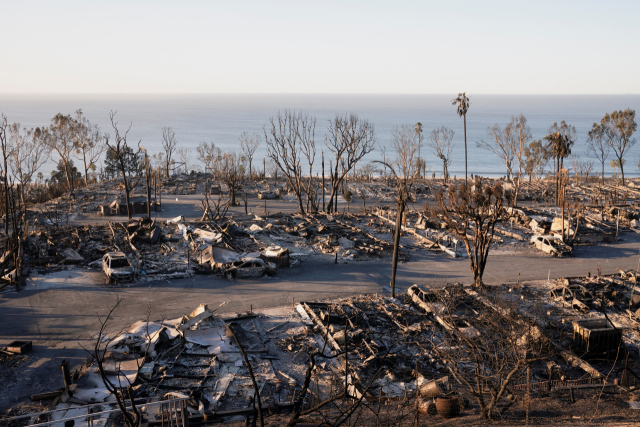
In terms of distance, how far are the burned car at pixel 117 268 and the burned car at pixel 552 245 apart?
25.3 m

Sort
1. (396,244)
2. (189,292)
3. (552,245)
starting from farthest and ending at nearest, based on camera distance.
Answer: (552,245)
(189,292)
(396,244)

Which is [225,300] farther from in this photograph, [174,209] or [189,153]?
[189,153]

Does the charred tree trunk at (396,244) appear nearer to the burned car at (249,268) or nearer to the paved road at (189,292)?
the paved road at (189,292)

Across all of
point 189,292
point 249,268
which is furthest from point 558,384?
point 189,292

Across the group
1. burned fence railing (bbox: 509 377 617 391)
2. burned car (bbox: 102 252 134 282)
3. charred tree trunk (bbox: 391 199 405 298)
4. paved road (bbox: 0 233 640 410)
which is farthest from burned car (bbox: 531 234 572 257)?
burned car (bbox: 102 252 134 282)

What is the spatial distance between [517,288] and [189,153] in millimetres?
138429

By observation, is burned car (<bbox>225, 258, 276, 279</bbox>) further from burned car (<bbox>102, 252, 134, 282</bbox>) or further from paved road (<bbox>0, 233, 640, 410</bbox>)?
burned car (<bbox>102, 252, 134, 282</bbox>)

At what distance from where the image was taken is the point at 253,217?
3984cm

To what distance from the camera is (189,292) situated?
22766 mm

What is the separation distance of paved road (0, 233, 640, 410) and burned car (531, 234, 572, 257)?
2.54 ft

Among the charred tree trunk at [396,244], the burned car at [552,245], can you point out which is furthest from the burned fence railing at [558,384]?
the burned car at [552,245]

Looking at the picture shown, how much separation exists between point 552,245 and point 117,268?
26.3 metres

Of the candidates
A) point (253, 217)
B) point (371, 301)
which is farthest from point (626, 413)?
point (253, 217)

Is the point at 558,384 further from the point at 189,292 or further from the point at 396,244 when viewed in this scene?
the point at 189,292
